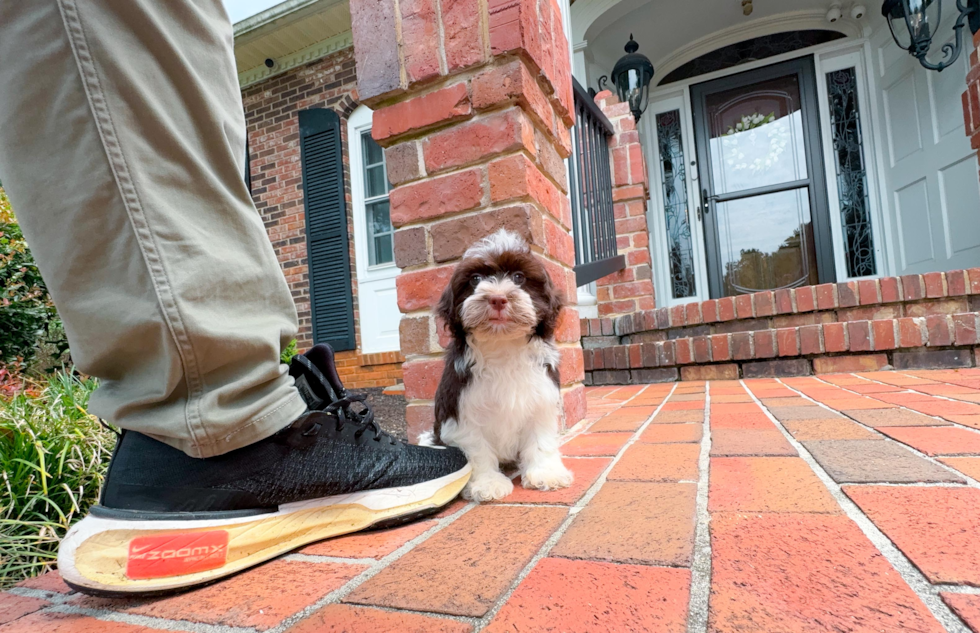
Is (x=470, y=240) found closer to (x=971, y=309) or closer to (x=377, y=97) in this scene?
(x=377, y=97)

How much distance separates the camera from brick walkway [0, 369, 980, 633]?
742 millimetres

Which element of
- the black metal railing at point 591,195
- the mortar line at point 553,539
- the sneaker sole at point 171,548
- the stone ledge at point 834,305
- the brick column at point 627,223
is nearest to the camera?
the mortar line at point 553,539

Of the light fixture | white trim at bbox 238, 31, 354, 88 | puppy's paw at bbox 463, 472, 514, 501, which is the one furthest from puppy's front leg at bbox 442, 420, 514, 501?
white trim at bbox 238, 31, 354, 88

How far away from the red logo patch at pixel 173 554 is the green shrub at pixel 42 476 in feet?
2.15

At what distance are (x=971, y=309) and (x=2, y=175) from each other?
4.66 metres

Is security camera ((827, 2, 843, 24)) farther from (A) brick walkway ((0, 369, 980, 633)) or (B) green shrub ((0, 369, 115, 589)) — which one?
(B) green shrub ((0, 369, 115, 589))

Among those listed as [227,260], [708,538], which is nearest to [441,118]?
[227,260]

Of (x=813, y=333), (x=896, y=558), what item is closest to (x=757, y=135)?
(x=813, y=333)

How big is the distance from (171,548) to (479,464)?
826 mm

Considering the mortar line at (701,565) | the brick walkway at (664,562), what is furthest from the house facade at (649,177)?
the mortar line at (701,565)

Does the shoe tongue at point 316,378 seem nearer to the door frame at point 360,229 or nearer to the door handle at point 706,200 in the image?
the door frame at point 360,229

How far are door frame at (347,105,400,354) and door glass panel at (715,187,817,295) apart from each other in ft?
14.5

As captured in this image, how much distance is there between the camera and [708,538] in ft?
3.22

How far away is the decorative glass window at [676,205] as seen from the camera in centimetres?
665
